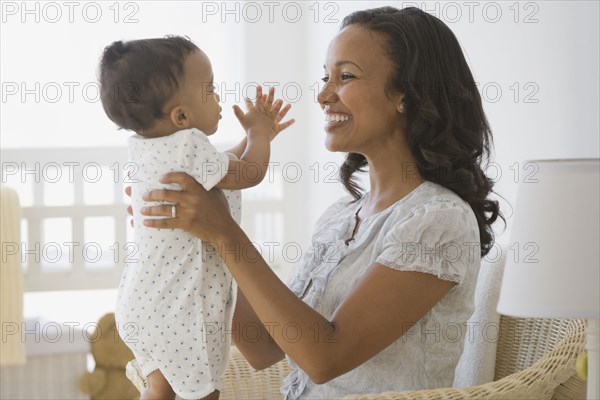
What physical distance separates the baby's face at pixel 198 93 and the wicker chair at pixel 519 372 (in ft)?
1.92

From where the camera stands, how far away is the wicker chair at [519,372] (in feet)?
5.10

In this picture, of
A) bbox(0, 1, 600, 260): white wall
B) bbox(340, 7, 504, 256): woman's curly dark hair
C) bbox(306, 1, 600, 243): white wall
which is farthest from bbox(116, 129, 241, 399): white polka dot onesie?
bbox(0, 1, 600, 260): white wall

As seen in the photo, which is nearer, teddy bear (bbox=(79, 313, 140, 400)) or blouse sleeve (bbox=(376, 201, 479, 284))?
blouse sleeve (bbox=(376, 201, 479, 284))

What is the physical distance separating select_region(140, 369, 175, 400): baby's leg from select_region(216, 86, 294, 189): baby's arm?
40 cm

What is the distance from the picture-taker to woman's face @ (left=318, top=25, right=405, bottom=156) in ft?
5.62

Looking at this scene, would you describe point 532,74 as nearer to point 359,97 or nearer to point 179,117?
point 359,97

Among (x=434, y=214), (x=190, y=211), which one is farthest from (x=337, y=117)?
(x=190, y=211)

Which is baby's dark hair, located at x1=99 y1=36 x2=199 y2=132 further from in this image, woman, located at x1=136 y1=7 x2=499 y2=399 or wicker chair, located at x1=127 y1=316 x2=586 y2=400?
wicker chair, located at x1=127 y1=316 x2=586 y2=400

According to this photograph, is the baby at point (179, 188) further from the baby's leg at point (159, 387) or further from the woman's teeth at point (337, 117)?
the woman's teeth at point (337, 117)

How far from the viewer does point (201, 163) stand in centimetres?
151

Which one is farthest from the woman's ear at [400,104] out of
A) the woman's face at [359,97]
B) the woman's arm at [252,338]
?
the woman's arm at [252,338]

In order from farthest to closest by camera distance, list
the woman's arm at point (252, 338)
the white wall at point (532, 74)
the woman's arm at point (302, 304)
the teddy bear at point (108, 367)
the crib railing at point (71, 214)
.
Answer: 1. the crib railing at point (71, 214)
2. the teddy bear at point (108, 367)
3. the white wall at point (532, 74)
4. the woman's arm at point (252, 338)
5. the woman's arm at point (302, 304)

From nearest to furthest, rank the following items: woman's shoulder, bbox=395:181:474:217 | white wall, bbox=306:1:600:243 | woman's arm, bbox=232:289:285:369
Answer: woman's shoulder, bbox=395:181:474:217, woman's arm, bbox=232:289:285:369, white wall, bbox=306:1:600:243

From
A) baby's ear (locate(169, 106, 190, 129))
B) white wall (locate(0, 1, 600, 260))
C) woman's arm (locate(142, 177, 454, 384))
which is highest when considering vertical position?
white wall (locate(0, 1, 600, 260))
